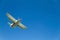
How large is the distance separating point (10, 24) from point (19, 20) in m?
8.18

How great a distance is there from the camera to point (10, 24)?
104875 millimetres

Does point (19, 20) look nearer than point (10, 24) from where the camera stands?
Yes

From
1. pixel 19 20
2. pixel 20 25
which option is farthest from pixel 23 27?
pixel 19 20

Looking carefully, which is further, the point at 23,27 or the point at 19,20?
the point at 23,27

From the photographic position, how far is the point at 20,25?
10781cm

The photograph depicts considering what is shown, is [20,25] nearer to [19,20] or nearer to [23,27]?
[23,27]

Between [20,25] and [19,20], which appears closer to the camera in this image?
[19,20]

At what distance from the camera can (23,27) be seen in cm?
10700

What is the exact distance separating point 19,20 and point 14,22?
3.64m

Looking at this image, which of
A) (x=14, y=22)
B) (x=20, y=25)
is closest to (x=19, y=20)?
(x=14, y=22)

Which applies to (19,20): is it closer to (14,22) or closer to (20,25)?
(14,22)

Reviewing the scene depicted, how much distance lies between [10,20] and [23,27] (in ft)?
21.3
